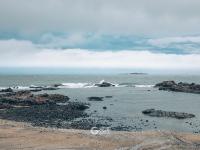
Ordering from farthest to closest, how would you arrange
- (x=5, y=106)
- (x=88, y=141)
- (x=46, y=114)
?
(x=5, y=106)
(x=46, y=114)
(x=88, y=141)

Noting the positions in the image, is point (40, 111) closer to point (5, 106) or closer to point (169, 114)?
point (5, 106)

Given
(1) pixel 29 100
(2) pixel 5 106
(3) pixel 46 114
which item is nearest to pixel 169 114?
(3) pixel 46 114

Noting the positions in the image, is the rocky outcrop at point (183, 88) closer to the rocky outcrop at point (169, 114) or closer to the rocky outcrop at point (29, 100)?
the rocky outcrop at point (29, 100)

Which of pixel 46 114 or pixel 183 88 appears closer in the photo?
pixel 46 114

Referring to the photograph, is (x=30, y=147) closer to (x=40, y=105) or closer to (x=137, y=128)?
(x=137, y=128)

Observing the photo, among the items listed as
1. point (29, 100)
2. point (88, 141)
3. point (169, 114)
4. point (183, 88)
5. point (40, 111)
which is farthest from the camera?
point (183, 88)

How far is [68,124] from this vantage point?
56438 millimetres

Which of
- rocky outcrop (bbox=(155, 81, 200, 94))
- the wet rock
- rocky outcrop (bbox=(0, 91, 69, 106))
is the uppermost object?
rocky outcrop (bbox=(155, 81, 200, 94))

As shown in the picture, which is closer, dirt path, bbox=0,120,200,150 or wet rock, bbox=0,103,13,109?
dirt path, bbox=0,120,200,150

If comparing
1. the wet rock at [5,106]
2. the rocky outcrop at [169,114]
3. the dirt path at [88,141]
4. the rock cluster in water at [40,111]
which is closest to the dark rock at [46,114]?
the rock cluster in water at [40,111]

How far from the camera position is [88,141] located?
1486 inches

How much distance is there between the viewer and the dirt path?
3509 cm

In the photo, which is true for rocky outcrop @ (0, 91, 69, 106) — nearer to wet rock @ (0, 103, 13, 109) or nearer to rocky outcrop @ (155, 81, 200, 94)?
wet rock @ (0, 103, 13, 109)

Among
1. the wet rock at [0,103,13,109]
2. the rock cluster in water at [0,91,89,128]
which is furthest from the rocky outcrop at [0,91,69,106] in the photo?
the wet rock at [0,103,13,109]
